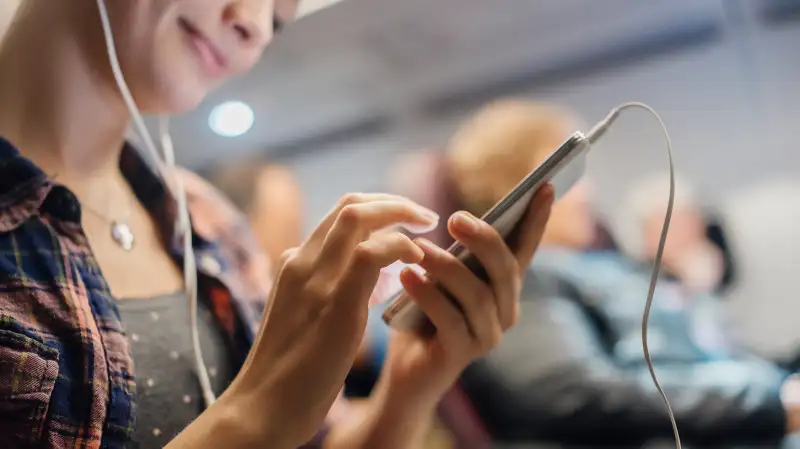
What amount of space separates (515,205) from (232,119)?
0.91 meters

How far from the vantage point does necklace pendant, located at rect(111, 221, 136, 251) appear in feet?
1.55

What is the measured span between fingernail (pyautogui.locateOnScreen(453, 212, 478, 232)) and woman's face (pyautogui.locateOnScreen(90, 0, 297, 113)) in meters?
0.22

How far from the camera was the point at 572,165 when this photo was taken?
397 millimetres

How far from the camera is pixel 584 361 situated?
0.77 meters

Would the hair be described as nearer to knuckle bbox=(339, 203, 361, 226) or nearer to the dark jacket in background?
the dark jacket in background

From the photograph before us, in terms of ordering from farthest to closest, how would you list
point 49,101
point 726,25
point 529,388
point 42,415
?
point 726,25 < point 529,388 < point 49,101 < point 42,415

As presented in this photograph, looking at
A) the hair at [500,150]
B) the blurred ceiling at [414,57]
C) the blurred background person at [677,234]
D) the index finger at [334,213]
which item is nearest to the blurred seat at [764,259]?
the blurred background person at [677,234]

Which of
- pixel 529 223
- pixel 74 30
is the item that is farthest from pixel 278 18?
pixel 529 223

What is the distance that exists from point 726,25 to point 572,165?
0.77 m

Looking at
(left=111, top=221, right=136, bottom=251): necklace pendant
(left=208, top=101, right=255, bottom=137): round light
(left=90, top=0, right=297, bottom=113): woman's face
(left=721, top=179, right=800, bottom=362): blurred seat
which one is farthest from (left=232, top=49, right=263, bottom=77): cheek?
(left=721, top=179, right=800, bottom=362): blurred seat

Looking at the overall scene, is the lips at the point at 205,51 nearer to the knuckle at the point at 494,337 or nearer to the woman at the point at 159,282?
the woman at the point at 159,282

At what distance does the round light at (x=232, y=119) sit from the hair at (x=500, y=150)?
0.43 metres

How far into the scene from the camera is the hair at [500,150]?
0.80 m

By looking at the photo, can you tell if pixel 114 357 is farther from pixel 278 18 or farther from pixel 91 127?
pixel 278 18
